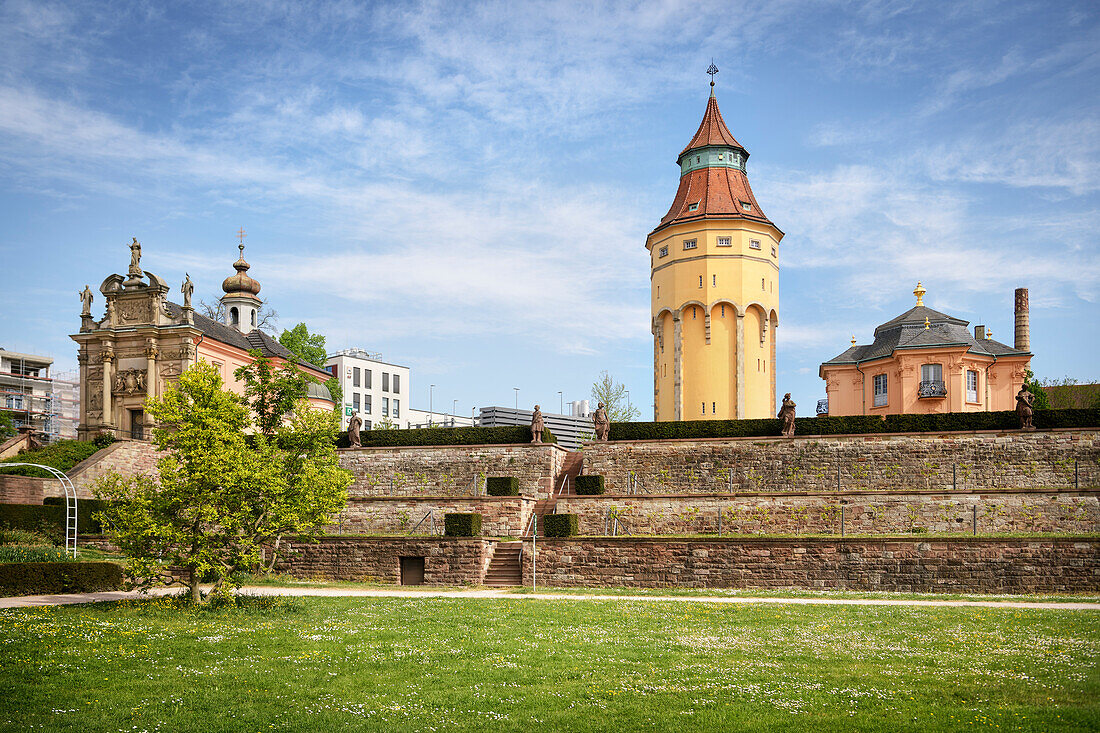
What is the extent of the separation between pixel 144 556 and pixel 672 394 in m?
34.1

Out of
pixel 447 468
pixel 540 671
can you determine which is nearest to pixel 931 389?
pixel 447 468

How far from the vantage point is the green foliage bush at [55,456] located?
1369 inches

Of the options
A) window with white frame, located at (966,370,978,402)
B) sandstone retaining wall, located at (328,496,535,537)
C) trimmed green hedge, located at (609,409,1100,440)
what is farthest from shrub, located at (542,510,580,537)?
window with white frame, located at (966,370,978,402)

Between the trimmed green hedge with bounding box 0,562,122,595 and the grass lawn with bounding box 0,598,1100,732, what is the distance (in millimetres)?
Result: 3454

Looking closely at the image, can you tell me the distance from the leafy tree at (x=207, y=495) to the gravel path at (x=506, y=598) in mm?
2235

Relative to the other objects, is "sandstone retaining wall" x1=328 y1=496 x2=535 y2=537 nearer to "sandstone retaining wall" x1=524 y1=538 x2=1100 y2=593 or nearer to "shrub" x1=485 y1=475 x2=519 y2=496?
"shrub" x1=485 y1=475 x2=519 y2=496

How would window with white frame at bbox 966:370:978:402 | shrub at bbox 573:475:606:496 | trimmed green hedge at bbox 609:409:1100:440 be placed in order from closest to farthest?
1. trimmed green hedge at bbox 609:409:1100:440
2. shrub at bbox 573:475:606:496
3. window with white frame at bbox 966:370:978:402

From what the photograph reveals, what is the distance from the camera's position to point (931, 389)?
43.8 m

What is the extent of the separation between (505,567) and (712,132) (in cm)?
3413

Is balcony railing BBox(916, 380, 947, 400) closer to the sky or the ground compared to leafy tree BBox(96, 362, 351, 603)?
closer to the sky

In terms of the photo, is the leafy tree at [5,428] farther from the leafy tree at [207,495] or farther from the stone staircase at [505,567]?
the leafy tree at [207,495]

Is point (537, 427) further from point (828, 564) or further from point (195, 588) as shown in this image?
point (195, 588)

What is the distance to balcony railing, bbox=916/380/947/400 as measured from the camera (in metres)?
43.5

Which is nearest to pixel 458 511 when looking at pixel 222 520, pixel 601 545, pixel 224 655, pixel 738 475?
pixel 601 545
